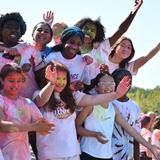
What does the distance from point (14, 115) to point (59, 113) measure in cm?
63

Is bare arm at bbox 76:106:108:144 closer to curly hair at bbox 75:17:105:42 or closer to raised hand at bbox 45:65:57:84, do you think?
raised hand at bbox 45:65:57:84

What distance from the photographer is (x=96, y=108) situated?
7.07 metres

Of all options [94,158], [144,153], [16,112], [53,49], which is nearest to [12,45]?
[53,49]

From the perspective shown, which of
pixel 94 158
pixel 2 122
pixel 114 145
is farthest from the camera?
pixel 114 145

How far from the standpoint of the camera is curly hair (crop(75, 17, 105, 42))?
302 inches

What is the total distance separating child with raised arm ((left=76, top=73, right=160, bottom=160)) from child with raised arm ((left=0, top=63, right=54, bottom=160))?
83 centimetres

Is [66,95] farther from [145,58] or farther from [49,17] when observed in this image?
[145,58]

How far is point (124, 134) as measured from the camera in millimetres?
7512

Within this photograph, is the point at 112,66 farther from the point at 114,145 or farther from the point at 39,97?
the point at 39,97

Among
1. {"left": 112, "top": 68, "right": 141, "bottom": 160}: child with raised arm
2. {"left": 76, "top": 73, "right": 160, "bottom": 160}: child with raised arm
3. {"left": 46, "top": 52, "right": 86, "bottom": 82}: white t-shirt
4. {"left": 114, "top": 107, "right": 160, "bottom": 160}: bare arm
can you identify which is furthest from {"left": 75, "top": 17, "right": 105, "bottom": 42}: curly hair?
{"left": 114, "top": 107, "right": 160, "bottom": 160}: bare arm

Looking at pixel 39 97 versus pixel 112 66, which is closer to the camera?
pixel 39 97

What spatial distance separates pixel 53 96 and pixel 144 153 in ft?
16.7

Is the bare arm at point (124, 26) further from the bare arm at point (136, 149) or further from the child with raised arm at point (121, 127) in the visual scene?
the bare arm at point (136, 149)

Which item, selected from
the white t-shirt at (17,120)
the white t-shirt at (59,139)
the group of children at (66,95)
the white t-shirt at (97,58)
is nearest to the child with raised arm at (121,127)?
the group of children at (66,95)
